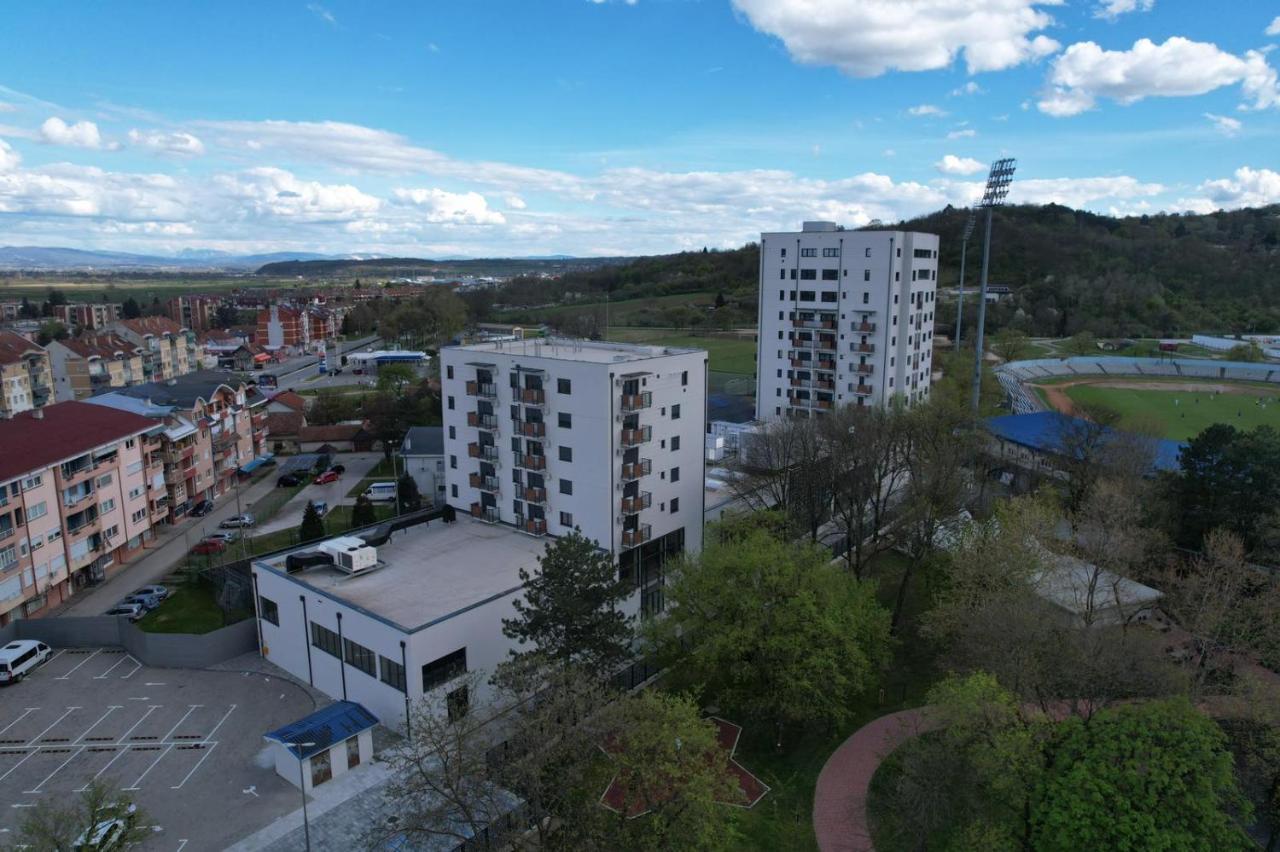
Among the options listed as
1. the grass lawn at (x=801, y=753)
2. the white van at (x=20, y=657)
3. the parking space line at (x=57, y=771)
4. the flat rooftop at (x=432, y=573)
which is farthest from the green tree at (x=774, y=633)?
the white van at (x=20, y=657)

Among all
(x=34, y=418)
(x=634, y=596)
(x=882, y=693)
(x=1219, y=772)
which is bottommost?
(x=882, y=693)

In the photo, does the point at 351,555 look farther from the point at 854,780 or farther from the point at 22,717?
the point at 854,780

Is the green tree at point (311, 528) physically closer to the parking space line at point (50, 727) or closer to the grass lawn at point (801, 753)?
the parking space line at point (50, 727)

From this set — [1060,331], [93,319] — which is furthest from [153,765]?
[93,319]

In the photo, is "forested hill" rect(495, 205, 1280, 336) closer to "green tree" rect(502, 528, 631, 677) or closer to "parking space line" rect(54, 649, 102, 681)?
"green tree" rect(502, 528, 631, 677)

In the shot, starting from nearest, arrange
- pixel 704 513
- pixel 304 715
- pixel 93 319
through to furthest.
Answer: pixel 304 715, pixel 704 513, pixel 93 319

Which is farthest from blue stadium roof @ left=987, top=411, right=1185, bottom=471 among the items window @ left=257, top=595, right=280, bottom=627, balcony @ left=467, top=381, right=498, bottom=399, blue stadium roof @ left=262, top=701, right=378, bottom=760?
window @ left=257, top=595, right=280, bottom=627

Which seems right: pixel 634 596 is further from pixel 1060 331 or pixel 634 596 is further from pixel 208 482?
pixel 1060 331
